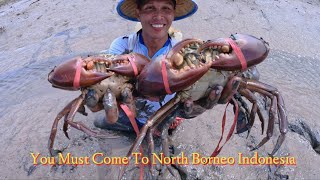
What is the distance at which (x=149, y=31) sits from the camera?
9.25ft

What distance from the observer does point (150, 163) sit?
2.10m

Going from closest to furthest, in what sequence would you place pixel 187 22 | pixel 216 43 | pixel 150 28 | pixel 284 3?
1. pixel 216 43
2. pixel 150 28
3. pixel 187 22
4. pixel 284 3

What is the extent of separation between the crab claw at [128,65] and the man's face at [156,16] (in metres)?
0.76

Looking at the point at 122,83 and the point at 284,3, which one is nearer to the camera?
the point at 122,83

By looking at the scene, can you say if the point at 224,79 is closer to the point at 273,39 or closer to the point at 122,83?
the point at 122,83

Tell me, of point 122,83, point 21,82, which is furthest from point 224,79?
point 21,82

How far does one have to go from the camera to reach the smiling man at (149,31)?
272 cm

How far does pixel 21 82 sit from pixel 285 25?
4.82 m

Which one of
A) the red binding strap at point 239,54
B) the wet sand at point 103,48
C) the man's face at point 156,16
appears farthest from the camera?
the wet sand at point 103,48

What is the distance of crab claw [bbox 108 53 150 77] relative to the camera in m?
2.01

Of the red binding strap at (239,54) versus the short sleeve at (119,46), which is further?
the short sleeve at (119,46)

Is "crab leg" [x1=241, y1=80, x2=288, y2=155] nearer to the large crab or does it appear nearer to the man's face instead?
the large crab

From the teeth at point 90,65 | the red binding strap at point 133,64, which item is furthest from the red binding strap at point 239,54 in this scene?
the teeth at point 90,65

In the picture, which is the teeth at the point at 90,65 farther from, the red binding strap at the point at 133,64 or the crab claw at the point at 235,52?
the crab claw at the point at 235,52
